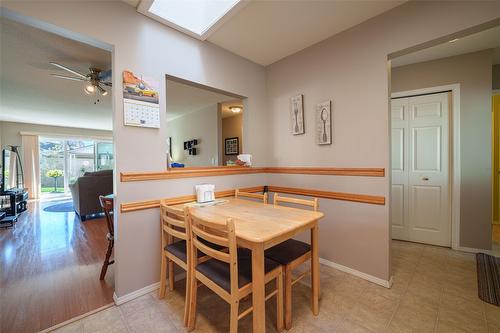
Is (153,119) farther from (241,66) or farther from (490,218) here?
(490,218)

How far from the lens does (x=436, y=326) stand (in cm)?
140

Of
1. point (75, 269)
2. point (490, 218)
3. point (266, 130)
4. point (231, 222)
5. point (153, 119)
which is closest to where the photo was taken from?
point (231, 222)

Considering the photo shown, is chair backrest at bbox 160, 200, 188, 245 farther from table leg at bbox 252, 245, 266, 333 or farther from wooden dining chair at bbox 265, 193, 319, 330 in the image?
wooden dining chair at bbox 265, 193, 319, 330

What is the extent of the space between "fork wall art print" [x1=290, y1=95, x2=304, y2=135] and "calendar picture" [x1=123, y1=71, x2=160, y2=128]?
153cm

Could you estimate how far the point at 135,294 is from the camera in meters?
1.74

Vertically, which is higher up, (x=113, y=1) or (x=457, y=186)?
(x=113, y=1)

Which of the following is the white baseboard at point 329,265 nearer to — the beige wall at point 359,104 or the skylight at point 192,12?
→ the beige wall at point 359,104

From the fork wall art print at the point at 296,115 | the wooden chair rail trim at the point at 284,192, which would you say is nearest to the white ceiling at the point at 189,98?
the fork wall art print at the point at 296,115

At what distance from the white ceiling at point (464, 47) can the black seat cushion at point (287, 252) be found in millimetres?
2519

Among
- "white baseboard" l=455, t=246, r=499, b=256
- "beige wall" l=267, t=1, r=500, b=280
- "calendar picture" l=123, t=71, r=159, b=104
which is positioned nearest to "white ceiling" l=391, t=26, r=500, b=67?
"beige wall" l=267, t=1, r=500, b=280

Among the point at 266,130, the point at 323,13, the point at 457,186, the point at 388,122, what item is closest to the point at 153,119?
the point at 266,130

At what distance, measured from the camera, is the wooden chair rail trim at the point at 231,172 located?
1755 mm

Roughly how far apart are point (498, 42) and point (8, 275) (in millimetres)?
5827

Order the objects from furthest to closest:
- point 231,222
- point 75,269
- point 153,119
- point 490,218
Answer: point 490,218, point 75,269, point 153,119, point 231,222
